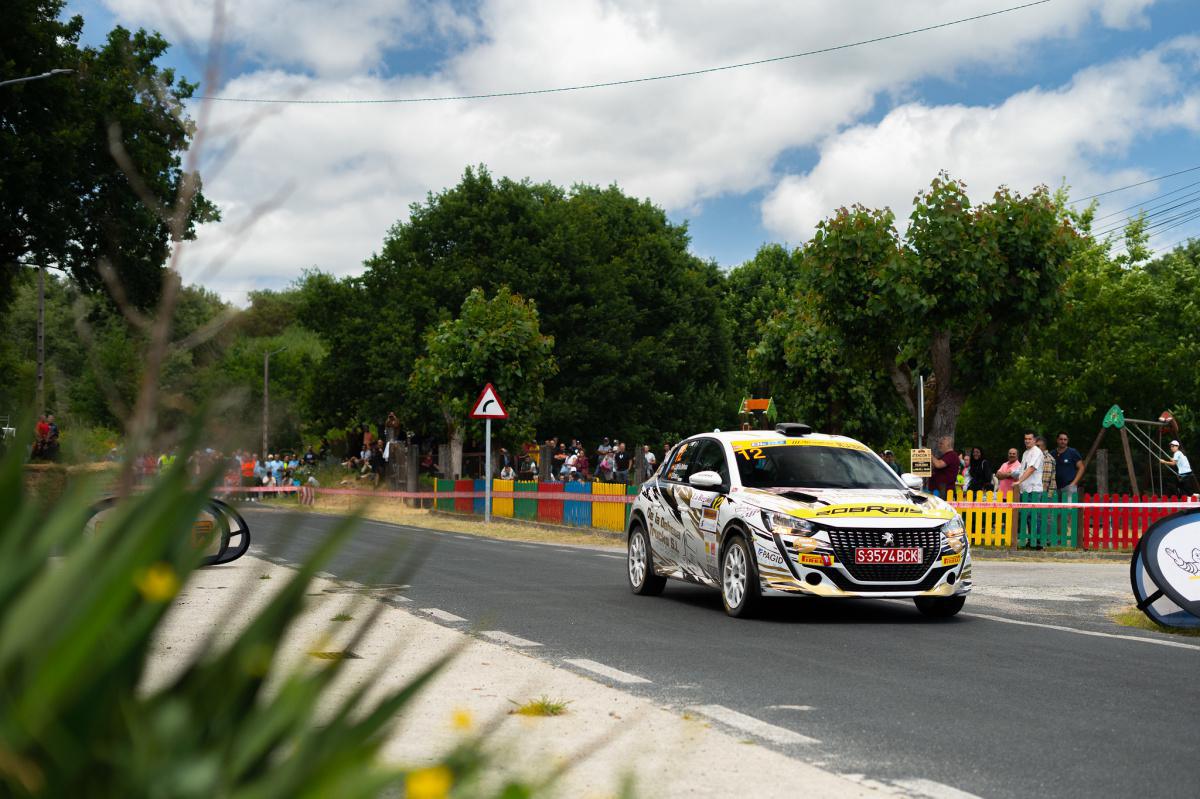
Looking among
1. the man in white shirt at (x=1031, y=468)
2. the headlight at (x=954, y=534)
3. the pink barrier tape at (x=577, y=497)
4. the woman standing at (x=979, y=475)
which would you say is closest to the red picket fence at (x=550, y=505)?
the pink barrier tape at (x=577, y=497)

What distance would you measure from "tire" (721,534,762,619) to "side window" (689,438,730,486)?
820mm

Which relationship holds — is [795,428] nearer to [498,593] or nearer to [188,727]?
[498,593]

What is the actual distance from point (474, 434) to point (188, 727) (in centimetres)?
3796

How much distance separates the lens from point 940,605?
1260 cm

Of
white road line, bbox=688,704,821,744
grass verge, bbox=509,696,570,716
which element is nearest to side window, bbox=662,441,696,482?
white road line, bbox=688,704,821,744

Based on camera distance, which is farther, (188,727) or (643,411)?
(643,411)

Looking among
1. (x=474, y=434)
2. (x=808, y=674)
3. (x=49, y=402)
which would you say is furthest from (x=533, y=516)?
(x=49, y=402)

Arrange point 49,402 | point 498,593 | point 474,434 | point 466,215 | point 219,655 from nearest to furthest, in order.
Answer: point 219,655 < point 49,402 < point 498,593 < point 474,434 < point 466,215

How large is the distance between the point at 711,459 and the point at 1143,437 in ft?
142

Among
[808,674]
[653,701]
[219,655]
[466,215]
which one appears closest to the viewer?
[219,655]

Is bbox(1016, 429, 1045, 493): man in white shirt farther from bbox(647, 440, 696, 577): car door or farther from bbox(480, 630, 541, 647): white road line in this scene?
bbox(480, 630, 541, 647): white road line

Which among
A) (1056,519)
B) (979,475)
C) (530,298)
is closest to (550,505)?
(979,475)

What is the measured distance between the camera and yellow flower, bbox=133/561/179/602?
158 cm

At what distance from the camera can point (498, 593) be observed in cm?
1411
